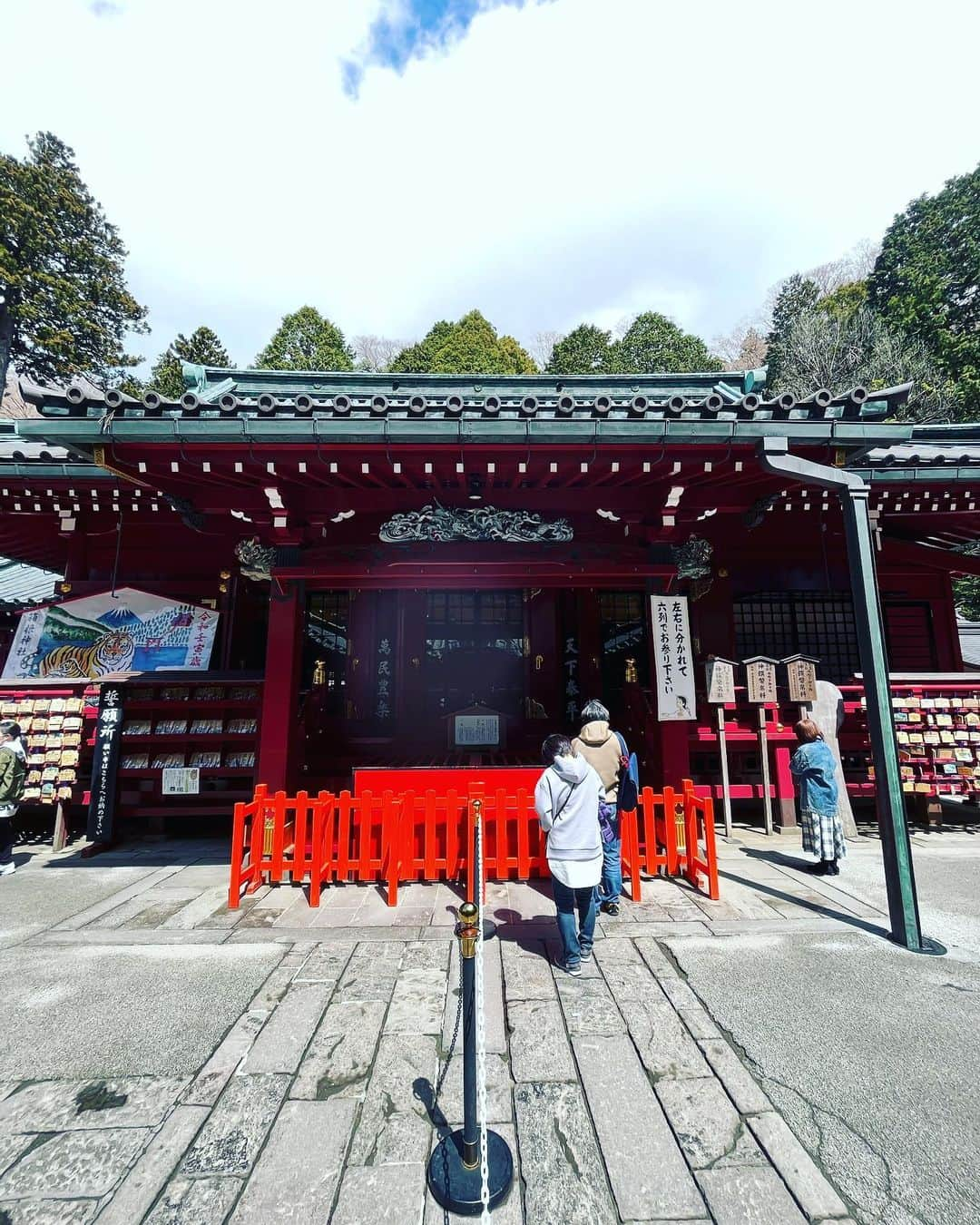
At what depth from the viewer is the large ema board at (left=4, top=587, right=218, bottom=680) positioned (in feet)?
26.3

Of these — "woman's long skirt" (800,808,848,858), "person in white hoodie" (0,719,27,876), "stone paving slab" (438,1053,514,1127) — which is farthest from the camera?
"person in white hoodie" (0,719,27,876)

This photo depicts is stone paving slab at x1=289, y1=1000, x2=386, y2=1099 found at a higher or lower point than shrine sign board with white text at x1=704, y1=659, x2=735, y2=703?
lower

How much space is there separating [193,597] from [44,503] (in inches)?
96.8

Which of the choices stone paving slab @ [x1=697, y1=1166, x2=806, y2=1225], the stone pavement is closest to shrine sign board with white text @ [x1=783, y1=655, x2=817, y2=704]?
the stone pavement

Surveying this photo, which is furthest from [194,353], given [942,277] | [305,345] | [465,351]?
[942,277]

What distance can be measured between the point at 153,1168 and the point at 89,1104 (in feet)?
2.22

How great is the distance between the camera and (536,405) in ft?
16.9

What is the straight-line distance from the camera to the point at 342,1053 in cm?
303

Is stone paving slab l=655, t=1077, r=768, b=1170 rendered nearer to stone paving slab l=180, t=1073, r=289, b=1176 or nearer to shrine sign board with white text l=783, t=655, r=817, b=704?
stone paving slab l=180, t=1073, r=289, b=1176

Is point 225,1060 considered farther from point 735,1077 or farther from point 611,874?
point 611,874

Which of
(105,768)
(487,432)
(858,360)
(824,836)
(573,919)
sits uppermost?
(858,360)

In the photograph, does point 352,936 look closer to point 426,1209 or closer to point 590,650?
point 426,1209

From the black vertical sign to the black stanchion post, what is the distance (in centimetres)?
Result: 672

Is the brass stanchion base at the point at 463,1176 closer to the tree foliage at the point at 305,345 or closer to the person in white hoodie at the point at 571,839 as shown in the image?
the person in white hoodie at the point at 571,839
